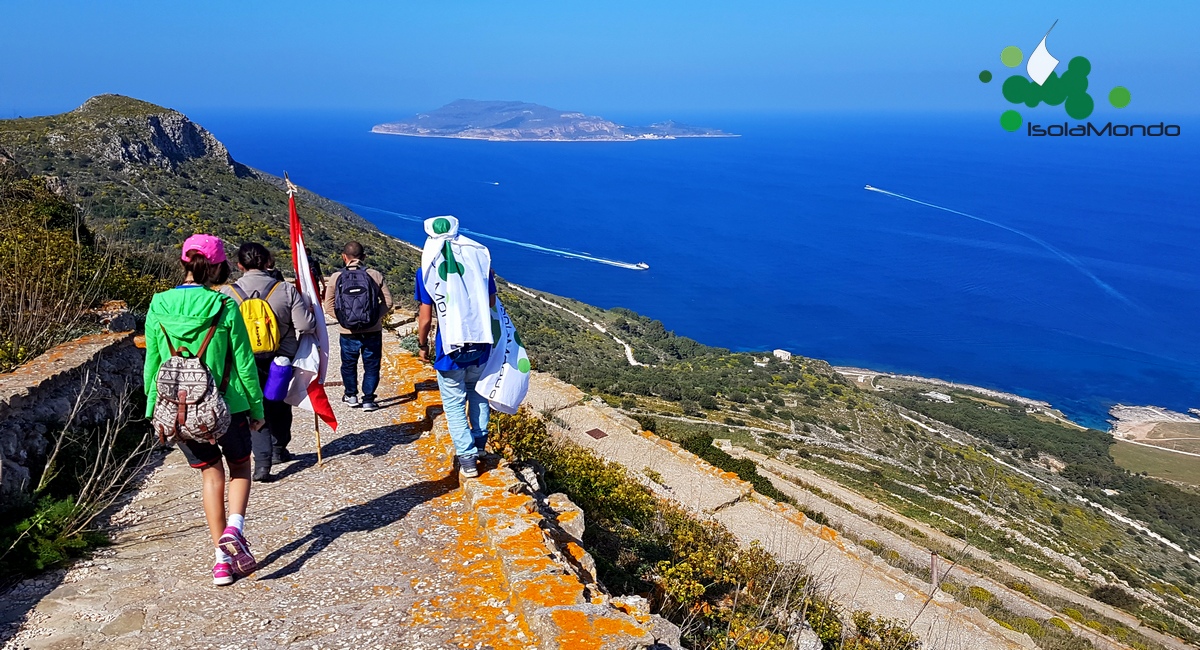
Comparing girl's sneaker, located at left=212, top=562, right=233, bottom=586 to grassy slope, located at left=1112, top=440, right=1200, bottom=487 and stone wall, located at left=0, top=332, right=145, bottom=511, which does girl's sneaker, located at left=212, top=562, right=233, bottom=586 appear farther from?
grassy slope, located at left=1112, top=440, right=1200, bottom=487

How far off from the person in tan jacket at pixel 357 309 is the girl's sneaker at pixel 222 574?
3.11 metres

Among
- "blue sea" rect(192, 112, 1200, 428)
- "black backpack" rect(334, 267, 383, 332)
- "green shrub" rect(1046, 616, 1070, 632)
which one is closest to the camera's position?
"black backpack" rect(334, 267, 383, 332)

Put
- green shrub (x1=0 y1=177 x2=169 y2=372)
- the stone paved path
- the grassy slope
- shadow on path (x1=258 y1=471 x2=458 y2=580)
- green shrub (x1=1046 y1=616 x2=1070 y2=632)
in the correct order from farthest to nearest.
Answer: the grassy slope, green shrub (x1=1046 y1=616 x2=1070 y2=632), green shrub (x1=0 y1=177 x2=169 y2=372), shadow on path (x1=258 y1=471 x2=458 y2=580), the stone paved path

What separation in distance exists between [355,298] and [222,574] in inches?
127

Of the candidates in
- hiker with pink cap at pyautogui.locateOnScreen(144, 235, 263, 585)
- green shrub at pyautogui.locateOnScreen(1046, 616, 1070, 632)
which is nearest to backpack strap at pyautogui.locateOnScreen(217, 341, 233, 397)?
hiker with pink cap at pyautogui.locateOnScreen(144, 235, 263, 585)

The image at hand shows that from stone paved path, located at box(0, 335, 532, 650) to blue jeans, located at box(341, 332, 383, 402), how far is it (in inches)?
56.0

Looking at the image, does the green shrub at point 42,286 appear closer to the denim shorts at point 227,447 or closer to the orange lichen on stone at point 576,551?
the denim shorts at point 227,447

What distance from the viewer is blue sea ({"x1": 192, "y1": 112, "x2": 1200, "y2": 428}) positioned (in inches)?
2813

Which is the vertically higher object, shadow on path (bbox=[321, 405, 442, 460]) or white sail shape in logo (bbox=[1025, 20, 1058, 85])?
white sail shape in logo (bbox=[1025, 20, 1058, 85])

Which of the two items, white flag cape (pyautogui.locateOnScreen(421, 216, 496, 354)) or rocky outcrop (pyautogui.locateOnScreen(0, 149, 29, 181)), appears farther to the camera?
rocky outcrop (pyautogui.locateOnScreen(0, 149, 29, 181))

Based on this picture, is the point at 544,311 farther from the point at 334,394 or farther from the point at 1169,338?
the point at 1169,338

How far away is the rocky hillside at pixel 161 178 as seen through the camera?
3050 cm

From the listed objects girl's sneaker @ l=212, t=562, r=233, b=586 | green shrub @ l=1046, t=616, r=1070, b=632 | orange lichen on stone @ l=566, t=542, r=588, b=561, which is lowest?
green shrub @ l=1046, t=616, r=1070, b=632

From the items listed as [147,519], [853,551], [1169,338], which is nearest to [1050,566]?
[853,551]
